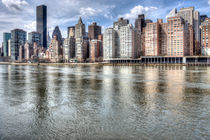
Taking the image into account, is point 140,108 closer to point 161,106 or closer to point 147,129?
point 161,106

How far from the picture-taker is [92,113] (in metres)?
16.2

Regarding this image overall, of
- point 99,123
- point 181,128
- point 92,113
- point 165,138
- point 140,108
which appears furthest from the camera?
point 140,108

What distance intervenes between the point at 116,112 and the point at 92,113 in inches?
84.4

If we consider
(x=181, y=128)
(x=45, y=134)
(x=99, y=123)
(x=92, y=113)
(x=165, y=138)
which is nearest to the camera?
(x=165, y=138)

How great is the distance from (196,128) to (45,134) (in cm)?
1012

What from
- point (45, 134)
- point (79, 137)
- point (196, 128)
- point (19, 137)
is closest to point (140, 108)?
point (196, 128)

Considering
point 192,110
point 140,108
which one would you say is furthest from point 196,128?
point 140,108

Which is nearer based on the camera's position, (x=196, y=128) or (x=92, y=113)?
(x=196, y=128)

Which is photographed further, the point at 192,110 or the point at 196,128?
the point at 192,110

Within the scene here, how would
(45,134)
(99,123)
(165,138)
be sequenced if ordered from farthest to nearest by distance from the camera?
(99,123) → (45,134) → (165,138)

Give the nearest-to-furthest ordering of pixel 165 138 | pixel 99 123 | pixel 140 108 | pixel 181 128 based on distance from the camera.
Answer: pixel 165 138 → pixel 181 128 → pixel 99 123 → pixel 140 108

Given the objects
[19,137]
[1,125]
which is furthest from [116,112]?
[1,125]

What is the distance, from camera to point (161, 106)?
18.5 meters

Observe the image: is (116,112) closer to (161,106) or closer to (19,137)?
(161,106)
